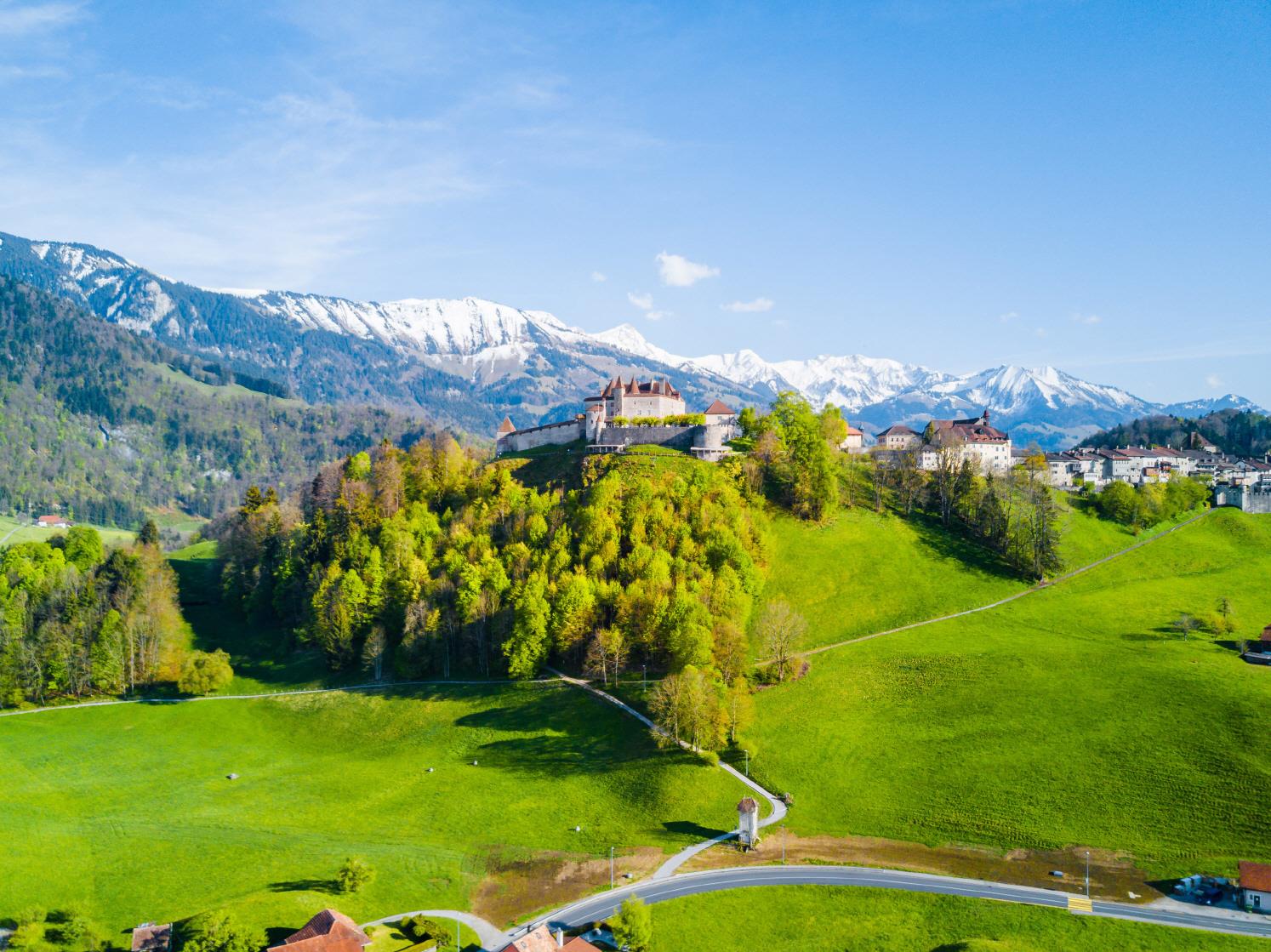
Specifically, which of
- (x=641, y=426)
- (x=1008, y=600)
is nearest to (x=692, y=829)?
(x=1008, y=600)

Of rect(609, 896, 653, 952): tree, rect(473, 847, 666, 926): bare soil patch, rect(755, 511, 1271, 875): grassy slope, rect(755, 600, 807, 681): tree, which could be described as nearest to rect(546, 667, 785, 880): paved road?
rect(473, 847, 666, 926): bare soil patch

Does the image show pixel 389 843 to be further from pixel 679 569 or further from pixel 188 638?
pixel 188 638

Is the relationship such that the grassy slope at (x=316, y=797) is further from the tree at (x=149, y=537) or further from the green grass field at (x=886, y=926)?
the tree at (x=149, y=537)

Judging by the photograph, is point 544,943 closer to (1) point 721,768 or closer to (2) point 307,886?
(2) point 307,886

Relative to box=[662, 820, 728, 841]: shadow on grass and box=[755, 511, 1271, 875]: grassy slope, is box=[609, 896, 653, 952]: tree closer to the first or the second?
box=[662, 820, 728, 841]: shadow on grass

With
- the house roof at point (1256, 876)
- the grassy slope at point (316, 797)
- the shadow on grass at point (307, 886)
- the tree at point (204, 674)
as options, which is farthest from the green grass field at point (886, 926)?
the tree at point (204, 674)

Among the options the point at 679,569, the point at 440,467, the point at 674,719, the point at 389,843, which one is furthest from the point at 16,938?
the point at 440,467
